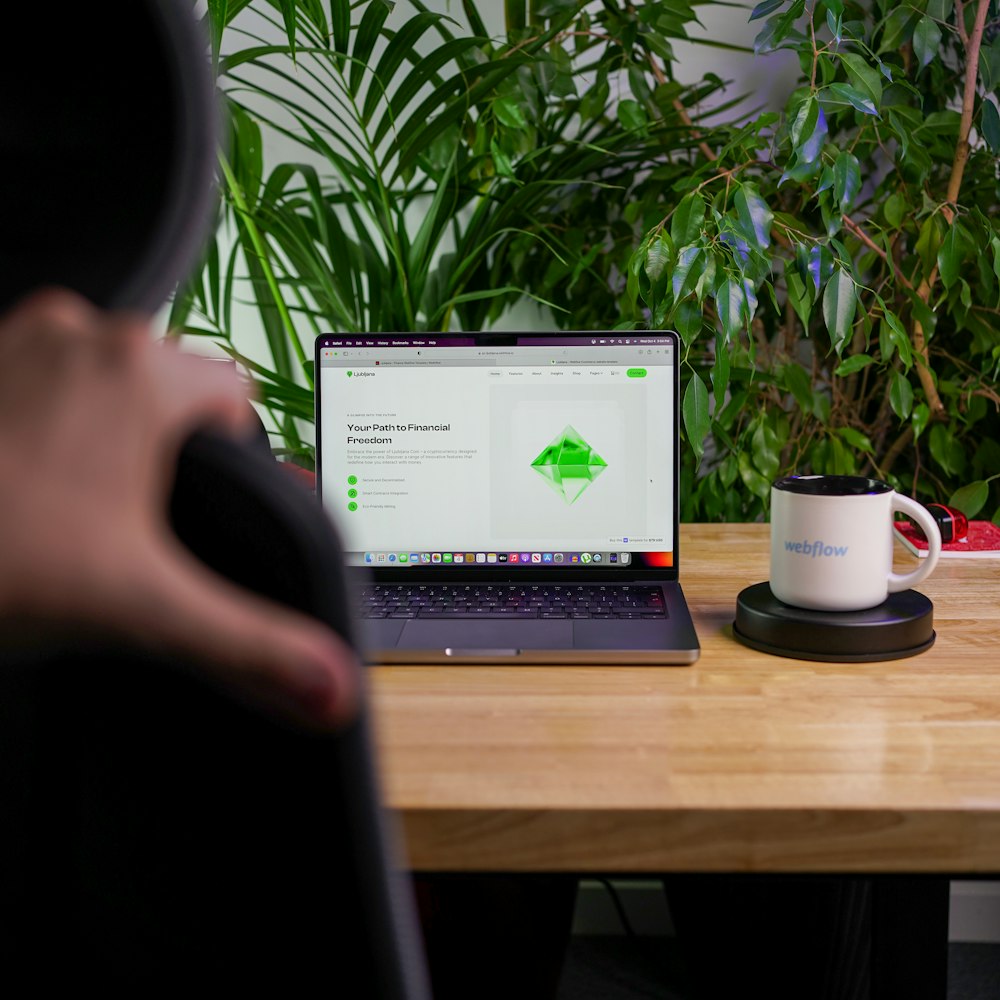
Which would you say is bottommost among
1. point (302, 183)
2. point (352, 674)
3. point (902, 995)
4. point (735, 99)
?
point (902, 995)

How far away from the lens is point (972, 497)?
1512 millimetres

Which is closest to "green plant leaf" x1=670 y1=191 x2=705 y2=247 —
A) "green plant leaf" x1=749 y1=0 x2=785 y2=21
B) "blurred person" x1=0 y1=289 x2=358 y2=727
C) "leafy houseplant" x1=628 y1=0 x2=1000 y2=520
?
"leafy houseplant" x1=628 y1=0 x2=1000 y2=520

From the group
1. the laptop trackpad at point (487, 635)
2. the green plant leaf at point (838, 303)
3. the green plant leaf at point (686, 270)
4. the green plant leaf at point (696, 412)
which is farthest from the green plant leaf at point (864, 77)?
the laptop trackpad at point (487, 635)

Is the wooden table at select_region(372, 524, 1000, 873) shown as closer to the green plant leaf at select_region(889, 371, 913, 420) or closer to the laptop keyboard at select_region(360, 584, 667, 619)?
the laptop keyboard at select_region(360, 584, 667, 619)

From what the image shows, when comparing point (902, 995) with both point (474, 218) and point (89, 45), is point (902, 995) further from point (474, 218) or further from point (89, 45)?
point (474, 218)

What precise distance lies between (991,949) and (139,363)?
6.21 ft

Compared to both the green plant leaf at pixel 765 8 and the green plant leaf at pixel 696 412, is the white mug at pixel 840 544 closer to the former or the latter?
the green plant leaf at pixel 696 412

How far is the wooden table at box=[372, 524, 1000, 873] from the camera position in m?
0.62

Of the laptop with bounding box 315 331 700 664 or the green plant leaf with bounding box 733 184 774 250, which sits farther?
the green plant leaf with bounding box 733 184 774 250

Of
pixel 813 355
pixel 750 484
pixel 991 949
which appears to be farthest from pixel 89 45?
pixel 991 949

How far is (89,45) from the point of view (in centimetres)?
27

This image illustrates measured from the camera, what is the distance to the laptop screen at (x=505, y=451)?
1061 millimetres

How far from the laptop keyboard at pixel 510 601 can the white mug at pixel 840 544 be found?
0.44 feet

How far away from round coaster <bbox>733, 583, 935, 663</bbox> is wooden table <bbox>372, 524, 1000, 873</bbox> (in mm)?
11
